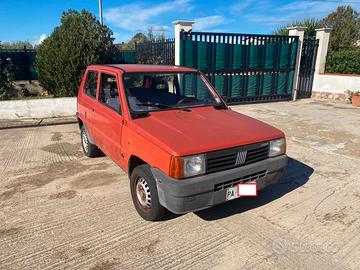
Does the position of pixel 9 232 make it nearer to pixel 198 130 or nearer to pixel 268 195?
pixel 198 130

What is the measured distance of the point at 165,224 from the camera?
10.8 feet

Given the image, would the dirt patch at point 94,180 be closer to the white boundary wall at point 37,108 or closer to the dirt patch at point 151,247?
the dirt patch at point 151,247

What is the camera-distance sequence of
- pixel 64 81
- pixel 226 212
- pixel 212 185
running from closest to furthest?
pixel 212 185 → pixel 226 212 → pixel 64 81

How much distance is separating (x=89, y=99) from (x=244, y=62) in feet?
24.6

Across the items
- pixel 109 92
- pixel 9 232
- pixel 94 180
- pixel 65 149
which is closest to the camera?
pixel 9 232

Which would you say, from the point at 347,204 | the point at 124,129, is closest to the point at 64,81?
the point at 124,129

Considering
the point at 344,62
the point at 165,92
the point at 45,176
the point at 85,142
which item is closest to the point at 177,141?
the point at 165,92

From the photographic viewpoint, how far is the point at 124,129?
3.52 metres

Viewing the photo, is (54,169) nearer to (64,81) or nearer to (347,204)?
(347,204)

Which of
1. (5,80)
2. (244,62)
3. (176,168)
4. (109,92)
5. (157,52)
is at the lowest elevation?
(176,168)

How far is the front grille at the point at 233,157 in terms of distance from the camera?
9.45ft

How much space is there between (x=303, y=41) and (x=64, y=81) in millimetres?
9650

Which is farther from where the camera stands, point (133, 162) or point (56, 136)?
point (56, 136)

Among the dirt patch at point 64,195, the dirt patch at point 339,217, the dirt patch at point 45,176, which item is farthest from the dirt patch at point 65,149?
the dirt patch at point 339,217
